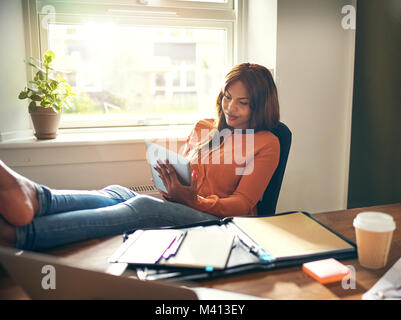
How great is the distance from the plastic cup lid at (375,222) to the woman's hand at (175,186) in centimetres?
63

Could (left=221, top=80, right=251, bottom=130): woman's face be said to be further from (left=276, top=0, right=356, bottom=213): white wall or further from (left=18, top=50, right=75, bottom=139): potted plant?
(left=18, top=50, right=75, bottom=139): potted plant

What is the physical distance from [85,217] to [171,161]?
0.36m

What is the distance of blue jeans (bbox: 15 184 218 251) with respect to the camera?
0.98 meters

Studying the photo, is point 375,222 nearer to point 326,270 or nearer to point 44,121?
point 326,270

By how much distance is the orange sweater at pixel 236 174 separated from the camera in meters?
1.43

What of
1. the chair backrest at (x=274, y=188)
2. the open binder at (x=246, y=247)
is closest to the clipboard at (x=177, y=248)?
the open binder at (x=246, y=247)

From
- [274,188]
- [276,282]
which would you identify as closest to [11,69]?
[274,188]

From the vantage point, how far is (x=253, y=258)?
875mm

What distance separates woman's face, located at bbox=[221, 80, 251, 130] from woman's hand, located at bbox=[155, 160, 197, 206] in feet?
1.34

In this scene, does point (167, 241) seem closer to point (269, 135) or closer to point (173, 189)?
point (173, 189)

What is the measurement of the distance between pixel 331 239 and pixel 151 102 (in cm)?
177

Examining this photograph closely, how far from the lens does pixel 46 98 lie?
2.02 metres

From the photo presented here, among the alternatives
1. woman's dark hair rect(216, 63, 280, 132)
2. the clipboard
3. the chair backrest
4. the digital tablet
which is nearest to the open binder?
Result: the clipboard
